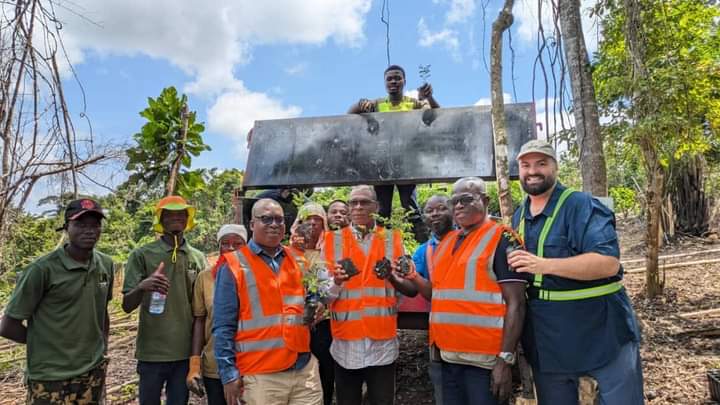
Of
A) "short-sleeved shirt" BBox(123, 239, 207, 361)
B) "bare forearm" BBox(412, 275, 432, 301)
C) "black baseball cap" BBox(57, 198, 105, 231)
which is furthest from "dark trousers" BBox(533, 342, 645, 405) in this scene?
"black baseball cap" BBox(57, 198, 105, 231)

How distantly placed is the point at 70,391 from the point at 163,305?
65 centimetres

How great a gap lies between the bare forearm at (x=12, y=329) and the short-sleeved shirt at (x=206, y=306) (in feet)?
2.99

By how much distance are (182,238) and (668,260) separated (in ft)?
38.1

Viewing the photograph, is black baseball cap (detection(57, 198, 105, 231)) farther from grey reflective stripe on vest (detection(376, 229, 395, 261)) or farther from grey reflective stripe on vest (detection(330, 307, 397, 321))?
grey reflective stripe on vest (detection(376, 229, 395, 261))

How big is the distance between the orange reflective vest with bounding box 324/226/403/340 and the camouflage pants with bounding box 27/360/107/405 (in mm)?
1421

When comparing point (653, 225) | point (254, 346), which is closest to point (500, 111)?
point (254, 346)

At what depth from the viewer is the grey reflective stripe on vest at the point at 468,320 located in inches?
92.0

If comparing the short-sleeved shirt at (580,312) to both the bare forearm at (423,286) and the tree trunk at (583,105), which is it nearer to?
the bare forearm at (423,286)

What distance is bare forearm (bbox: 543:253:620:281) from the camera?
212cm

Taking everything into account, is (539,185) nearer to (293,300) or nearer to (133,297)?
(293,300)

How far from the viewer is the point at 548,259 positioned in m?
2.17

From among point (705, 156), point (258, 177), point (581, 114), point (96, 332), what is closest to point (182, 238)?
point (96, 332)

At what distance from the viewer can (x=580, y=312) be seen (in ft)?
7.23

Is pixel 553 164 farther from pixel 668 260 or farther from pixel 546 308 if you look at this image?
pixel 668 260
